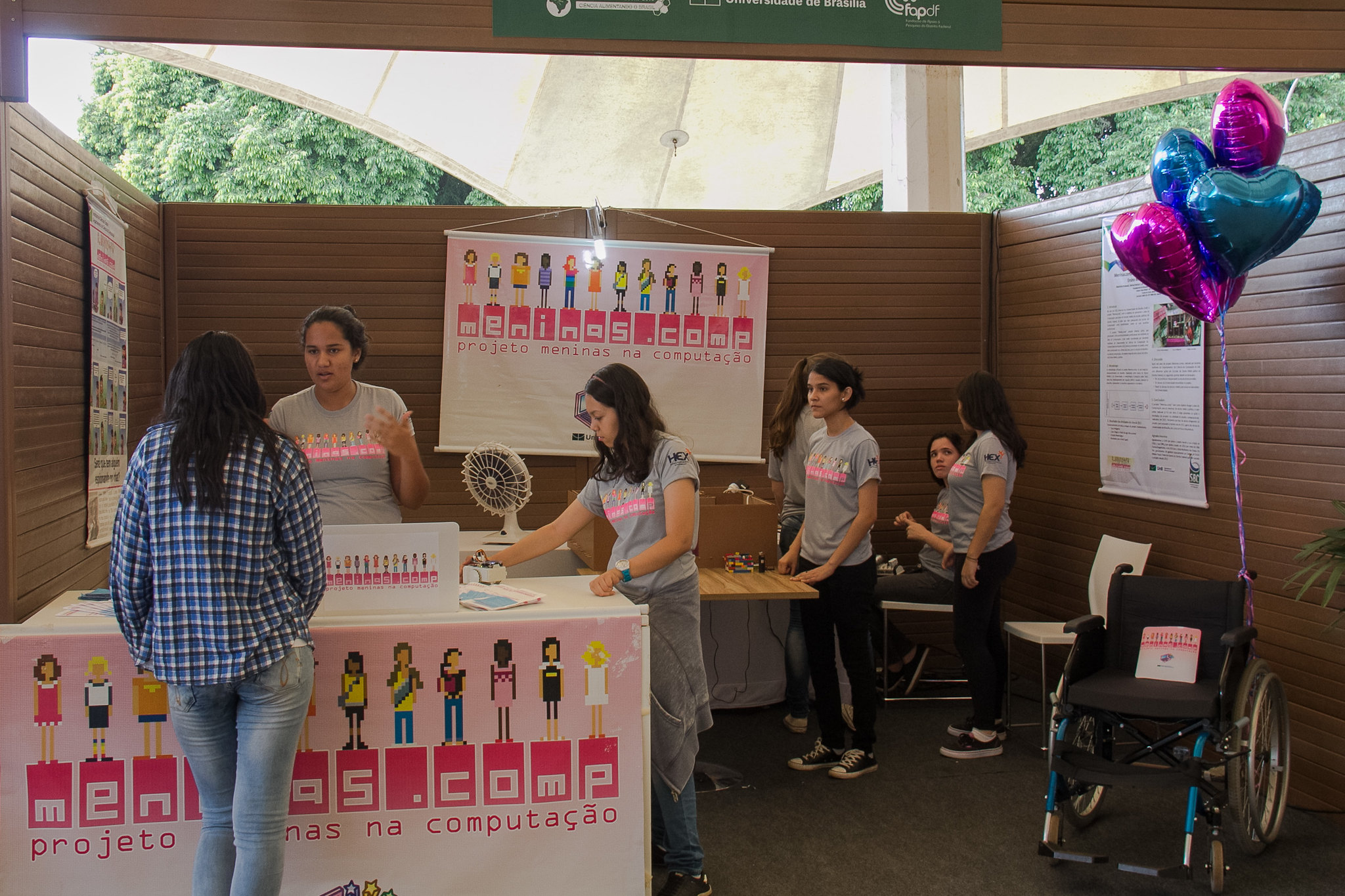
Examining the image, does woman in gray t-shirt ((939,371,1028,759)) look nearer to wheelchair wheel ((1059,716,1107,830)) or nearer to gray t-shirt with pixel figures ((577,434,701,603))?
wheelchair wheel ((1059,716,1107,830))

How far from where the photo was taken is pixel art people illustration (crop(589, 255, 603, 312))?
5223mm

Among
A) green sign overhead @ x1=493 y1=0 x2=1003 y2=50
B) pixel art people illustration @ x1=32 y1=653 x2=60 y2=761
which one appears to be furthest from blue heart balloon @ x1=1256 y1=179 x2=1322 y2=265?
pixel art people illustration @ x1=32 y1=653 x2=60 y2=761

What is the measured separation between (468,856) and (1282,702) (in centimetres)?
281

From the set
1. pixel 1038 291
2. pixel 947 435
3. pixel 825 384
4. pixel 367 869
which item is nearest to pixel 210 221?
pixel 825 384

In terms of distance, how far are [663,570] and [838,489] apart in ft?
3.90

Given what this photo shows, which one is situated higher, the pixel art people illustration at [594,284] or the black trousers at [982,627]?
the pixel art people illustration at [594,284]

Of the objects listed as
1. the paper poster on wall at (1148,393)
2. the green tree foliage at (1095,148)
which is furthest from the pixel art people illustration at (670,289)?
→ the green tree foliage at (1095,148)

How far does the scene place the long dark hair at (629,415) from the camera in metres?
2.86

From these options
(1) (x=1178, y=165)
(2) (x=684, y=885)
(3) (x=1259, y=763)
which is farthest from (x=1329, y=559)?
(2) (x=684, y=885)

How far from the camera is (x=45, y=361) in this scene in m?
2.99

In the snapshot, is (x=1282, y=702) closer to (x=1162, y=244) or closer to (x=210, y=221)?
(x=1162, y=244)

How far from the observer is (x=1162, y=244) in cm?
362

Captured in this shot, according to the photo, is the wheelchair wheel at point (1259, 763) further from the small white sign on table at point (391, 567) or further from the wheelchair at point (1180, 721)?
the small white sign on table at point (391, 567)

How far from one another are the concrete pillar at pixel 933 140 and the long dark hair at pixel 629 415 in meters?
4.45
